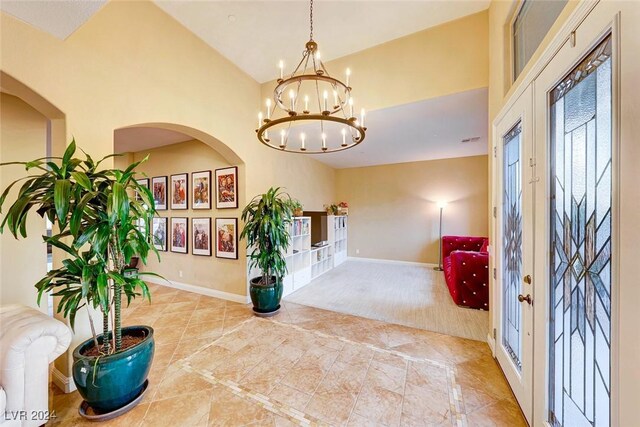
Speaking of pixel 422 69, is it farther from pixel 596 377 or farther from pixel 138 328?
pixel 138 328

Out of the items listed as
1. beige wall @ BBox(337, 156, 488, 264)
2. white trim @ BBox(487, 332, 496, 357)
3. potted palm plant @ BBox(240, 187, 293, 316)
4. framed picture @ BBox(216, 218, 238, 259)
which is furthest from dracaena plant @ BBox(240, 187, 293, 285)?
beige wall @ BBox(337, 156, 488, 264)

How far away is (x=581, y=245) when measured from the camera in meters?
1.16

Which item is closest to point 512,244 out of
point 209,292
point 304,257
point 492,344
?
point 492,344

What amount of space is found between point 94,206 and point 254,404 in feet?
6.24

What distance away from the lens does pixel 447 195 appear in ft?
21.6

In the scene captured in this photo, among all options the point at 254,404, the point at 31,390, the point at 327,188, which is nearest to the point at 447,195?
the point at 327,188

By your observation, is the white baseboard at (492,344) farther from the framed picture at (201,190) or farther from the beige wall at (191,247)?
the framed picture at (201,190)

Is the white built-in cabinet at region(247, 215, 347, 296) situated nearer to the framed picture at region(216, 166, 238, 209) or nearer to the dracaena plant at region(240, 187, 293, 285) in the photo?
the dracaena plant at region(240, 187, 293, 285)

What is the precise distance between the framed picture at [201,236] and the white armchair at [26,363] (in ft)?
8.90

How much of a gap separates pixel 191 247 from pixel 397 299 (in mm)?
4000

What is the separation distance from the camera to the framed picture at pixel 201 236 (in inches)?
171

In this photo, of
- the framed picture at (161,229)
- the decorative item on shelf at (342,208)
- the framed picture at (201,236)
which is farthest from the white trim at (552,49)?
the framed picture at (161,229)

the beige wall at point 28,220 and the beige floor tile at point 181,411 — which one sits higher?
the beige wall at point 28,220

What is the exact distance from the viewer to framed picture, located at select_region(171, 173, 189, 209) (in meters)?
4.59
